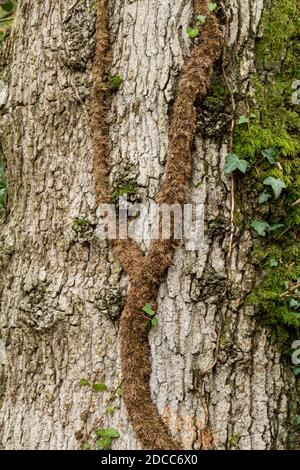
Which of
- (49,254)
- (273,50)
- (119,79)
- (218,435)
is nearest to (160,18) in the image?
(119,79)

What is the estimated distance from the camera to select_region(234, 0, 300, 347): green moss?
95.7 inches

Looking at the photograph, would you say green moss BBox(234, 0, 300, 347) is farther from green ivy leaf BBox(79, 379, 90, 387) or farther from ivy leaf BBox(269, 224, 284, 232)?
green ivy leaf BBox(79, 379, 90, 387)

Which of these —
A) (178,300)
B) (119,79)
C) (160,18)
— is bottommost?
(178,300)

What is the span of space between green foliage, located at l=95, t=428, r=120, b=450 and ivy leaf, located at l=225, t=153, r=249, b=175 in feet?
4.01

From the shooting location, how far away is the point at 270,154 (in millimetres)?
2488

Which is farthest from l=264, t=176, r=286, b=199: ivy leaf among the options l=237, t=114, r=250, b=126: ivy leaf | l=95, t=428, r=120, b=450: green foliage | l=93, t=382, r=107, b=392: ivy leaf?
l=95, t=428, r=120, b=450: green foliage

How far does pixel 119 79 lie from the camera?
8.62 ft

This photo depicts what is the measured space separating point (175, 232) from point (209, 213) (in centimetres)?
17

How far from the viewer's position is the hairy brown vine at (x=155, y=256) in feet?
7.80

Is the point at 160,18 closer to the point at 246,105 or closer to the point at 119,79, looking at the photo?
the point at 119,79

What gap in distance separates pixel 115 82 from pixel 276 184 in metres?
0.88

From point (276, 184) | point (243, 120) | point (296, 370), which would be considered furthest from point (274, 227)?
point (296, 370)

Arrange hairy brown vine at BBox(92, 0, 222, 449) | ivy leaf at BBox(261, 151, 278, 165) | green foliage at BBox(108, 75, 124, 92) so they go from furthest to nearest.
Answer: green foliage at BBox(108, 75, 124, 92)
ivy leaf at BBox(261, 151, 278, 165)
hairy brown vine at BBox(92, 0, 222, 449)

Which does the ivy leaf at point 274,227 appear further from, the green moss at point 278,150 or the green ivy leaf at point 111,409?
the green ivy leaf at point 111,409
